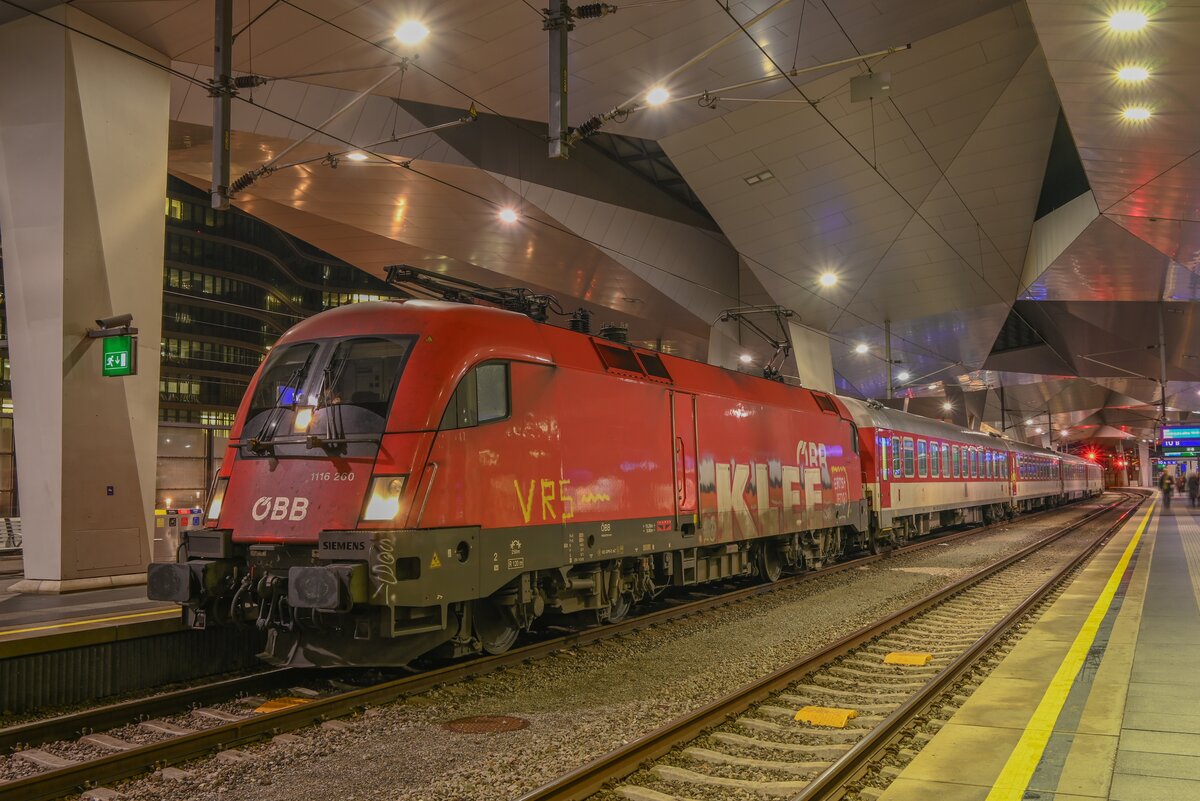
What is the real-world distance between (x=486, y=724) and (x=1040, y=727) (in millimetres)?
Result: 4068

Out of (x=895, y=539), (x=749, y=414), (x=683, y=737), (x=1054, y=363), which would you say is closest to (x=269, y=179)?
(x=749, y=414)

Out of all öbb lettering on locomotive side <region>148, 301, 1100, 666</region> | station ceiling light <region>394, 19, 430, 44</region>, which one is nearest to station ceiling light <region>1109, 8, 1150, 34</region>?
öbb lettering on locomotive side <region>148, 301, 1100, 666</region>

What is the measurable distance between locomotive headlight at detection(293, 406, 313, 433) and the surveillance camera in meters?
6.44

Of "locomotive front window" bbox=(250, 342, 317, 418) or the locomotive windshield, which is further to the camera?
"locomotive front window" bbox=(250, 342, 317, 418)

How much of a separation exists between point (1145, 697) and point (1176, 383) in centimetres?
5369

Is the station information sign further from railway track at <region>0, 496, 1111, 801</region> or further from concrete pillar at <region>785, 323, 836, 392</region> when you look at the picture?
railway track at <region>0, 496, 1111, 801</region>

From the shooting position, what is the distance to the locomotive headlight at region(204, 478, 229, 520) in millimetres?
8672

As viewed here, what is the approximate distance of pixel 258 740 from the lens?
6668mm

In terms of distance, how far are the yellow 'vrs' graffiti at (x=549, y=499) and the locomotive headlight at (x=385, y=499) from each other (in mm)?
1356

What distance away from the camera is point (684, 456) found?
11.9 metres

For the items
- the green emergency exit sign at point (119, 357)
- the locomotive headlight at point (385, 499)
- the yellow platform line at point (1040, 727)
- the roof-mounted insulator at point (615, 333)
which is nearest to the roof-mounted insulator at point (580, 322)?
the roof-mounted insulator at point (615, 333)

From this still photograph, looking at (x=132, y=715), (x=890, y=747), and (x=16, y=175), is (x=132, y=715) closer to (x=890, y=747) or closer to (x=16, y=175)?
(x=890, y=747)

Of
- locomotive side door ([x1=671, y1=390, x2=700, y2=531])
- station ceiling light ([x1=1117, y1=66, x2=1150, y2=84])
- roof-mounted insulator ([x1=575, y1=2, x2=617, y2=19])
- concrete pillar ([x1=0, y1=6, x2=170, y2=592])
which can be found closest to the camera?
roof-mounted insulator ([x1=575, y1=2, x2=617, y2=19])

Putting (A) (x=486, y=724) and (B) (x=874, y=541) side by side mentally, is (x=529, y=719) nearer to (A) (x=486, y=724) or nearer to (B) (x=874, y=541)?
(A) (x=486, y=724)
